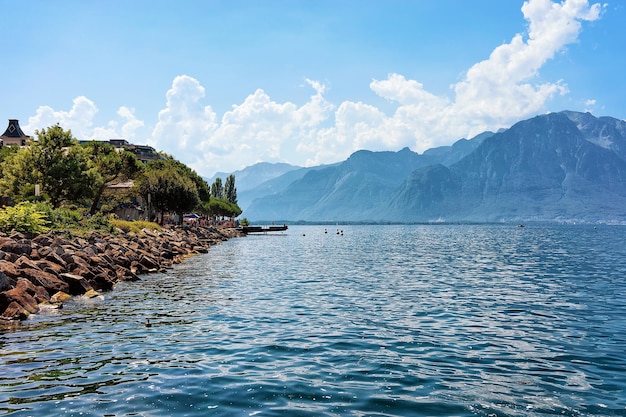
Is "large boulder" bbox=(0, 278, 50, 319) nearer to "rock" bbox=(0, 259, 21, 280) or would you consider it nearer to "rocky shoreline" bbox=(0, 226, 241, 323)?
"rocky shoreline" bbox=(0, 226, 241, 323)

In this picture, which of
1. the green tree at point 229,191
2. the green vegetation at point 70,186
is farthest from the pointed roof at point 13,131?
the green vegetation at point 70,186

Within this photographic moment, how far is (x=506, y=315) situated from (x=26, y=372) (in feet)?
58.4

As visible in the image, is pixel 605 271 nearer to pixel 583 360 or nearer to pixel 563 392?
pixel 583 360

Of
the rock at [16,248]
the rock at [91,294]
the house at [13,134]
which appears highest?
the house at [13,134]

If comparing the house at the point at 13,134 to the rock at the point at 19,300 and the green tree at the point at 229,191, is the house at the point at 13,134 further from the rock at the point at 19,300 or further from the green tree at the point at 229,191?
the rock at the point at 19,300

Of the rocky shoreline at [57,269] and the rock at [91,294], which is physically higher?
the rocky shoreline at [57,269]

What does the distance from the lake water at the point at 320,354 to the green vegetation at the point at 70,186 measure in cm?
2022

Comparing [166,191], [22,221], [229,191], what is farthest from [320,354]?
[229,191]

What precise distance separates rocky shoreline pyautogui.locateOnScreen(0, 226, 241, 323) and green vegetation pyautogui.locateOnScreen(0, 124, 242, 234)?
412 cm

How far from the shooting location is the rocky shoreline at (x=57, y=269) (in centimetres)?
2033

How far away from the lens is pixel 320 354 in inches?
585

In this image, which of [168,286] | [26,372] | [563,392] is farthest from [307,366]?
[168,286]

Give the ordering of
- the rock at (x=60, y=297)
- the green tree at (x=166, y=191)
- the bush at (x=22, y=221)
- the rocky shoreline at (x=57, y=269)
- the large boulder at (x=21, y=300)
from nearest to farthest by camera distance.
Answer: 1. the large boulder at (x=21, y=300)
2. the rocky shoreline at (x=57, y=269)
3. the rock at (x=60, y=297)
4. the bush at (x=22, y=221)
5. the green tree at (x=166, y=191)

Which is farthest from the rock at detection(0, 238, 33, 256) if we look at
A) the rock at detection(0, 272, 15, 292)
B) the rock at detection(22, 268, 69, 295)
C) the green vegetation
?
the green vegetation
